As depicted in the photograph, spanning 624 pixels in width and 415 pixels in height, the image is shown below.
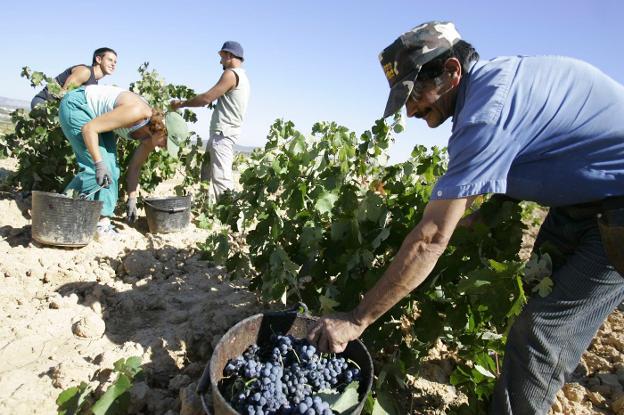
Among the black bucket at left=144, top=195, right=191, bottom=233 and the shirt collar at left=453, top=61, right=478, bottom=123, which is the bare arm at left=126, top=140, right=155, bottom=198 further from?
the shirt collar at left=453, top=61, right=478, bottom=123

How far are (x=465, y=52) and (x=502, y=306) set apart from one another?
40.7 inches

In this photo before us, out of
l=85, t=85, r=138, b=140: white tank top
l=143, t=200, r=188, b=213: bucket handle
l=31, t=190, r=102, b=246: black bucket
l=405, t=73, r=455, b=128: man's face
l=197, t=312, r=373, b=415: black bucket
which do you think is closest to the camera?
l=197, t=312, r=373, b=415: black bucket

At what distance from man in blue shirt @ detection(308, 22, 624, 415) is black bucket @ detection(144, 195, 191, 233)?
3280mm

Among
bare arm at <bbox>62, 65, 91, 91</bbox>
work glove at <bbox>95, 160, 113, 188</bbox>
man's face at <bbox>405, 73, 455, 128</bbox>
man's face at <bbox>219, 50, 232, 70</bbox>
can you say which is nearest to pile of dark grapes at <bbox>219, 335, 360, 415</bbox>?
man's face at <bbox>405, 73, 455, 128</bbox>

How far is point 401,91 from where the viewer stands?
1783mm

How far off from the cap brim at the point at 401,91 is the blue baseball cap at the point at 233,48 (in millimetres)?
3667

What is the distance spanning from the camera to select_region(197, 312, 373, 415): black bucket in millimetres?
1718

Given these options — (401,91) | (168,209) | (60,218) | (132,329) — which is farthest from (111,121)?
(401,91)

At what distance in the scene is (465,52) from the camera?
5.97 feet

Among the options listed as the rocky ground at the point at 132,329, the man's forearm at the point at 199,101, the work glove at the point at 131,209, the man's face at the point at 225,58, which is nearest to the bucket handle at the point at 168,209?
the work glove at the point at 131,209

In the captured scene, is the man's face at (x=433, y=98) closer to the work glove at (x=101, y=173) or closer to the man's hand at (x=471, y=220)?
the man's hand at (x=471, y=220)

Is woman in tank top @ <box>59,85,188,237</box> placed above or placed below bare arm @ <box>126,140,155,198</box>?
above

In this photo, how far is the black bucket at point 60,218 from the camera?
3.88 meters

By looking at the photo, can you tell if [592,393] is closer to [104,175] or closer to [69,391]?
[69,391]
